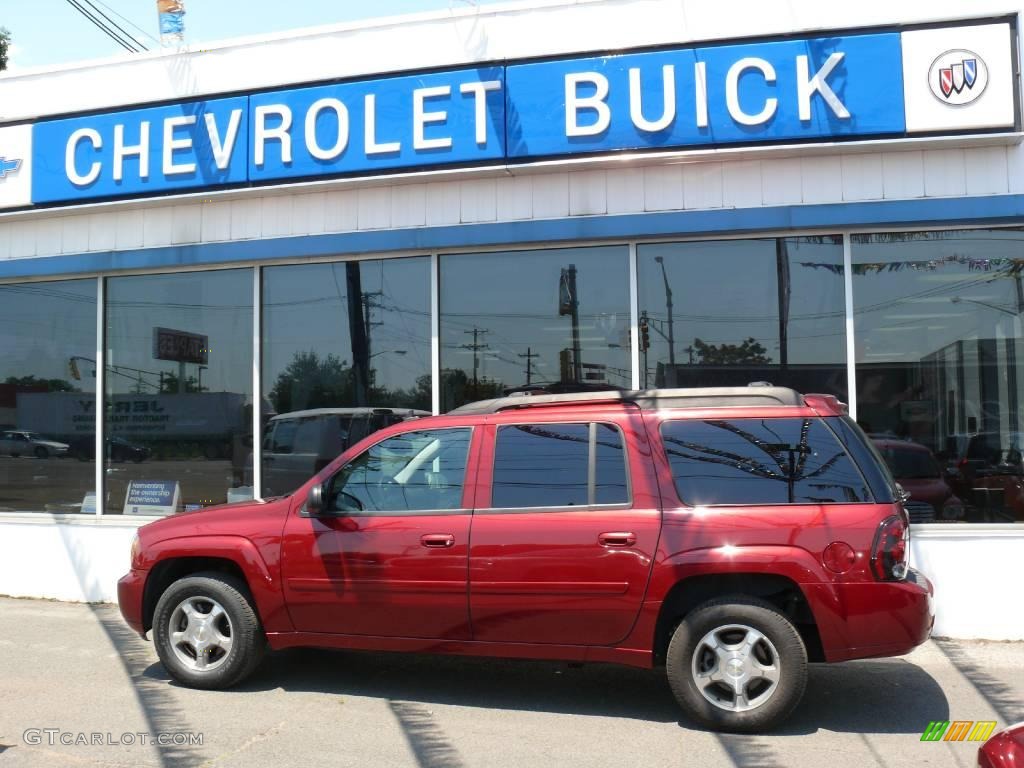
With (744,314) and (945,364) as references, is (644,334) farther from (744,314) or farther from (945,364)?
(945,364)

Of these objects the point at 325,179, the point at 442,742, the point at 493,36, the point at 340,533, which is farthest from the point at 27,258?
the point at 442,742

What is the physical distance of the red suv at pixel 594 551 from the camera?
15.8ft

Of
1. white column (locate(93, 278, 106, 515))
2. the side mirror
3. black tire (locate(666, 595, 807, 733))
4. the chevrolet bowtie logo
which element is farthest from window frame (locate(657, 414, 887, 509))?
the chevrolet bowtie logo

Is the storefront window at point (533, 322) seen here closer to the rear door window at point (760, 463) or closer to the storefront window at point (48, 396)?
the rear door window at point (760, 463)

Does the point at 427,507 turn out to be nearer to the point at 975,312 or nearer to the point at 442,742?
the point at 442,742

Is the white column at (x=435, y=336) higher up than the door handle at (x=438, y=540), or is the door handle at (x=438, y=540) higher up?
the white column at (x=435, y=336)

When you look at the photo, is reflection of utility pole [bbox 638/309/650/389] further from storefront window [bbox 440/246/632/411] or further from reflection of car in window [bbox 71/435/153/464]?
reflection of car in window [bbox 71/435/153/464]

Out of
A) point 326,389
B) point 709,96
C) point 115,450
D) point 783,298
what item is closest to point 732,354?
point 783,298

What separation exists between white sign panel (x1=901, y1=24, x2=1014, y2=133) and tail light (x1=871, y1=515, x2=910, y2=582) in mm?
4072

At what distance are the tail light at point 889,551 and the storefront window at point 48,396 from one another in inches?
303

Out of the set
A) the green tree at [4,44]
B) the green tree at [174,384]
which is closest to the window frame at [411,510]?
the green tree at [174,384]

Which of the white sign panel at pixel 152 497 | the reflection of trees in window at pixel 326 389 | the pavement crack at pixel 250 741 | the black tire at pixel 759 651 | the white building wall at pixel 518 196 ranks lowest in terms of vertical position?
the pavement crack at pixel 250 741

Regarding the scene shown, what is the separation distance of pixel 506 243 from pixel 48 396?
5.23 m

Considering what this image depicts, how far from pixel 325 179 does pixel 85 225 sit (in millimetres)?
2805
